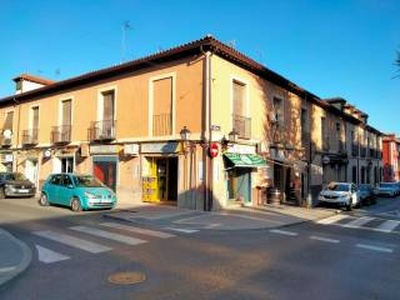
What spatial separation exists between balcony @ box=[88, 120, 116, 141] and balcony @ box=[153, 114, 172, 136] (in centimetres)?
302

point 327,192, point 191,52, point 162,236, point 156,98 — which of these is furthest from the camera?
point 327,192

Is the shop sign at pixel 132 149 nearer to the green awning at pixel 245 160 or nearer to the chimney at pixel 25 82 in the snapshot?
the green awning at pixel 245 160

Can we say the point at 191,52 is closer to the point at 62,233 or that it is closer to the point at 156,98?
the point at 156,98

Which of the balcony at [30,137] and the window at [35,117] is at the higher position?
the window at [35,117]

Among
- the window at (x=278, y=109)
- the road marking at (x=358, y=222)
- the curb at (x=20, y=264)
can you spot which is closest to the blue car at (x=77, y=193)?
the curb at (x=20, y=264)

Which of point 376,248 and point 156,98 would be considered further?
point 156,98

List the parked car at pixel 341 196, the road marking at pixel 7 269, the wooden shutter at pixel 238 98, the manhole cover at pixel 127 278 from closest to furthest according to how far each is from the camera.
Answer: the manhole cover at pixel 127 278 < the road marking at pixel 7 269 < the wooden shutter at pixel 238 98 < the parked car at pixel 341 196

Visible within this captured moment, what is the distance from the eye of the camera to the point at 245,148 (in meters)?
17.7

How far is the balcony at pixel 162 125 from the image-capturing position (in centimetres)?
1705

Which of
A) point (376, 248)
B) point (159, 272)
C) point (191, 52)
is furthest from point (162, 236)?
point (191, 52)

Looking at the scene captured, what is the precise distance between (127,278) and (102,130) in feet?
48.4

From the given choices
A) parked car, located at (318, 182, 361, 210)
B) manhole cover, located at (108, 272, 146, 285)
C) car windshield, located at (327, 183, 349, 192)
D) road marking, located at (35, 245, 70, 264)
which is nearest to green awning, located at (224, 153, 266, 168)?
parked car, located at (318, 182, 361, 210)

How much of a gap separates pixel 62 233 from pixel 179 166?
273 inches

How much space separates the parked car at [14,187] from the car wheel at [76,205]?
7.01 meters
